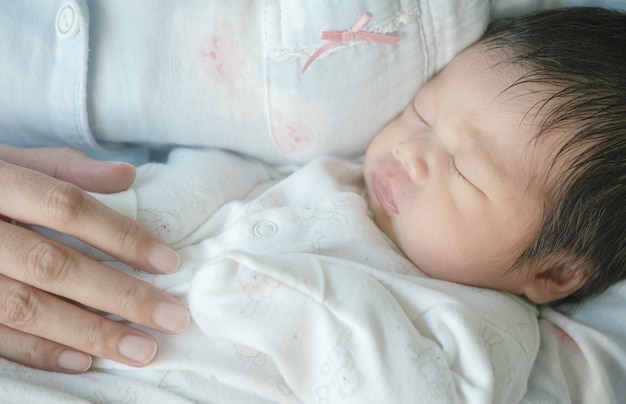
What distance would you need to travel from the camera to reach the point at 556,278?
1.26 metres

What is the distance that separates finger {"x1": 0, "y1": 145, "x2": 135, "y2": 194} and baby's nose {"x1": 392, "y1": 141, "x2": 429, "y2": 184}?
22.3 inches

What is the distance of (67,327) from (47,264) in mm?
115

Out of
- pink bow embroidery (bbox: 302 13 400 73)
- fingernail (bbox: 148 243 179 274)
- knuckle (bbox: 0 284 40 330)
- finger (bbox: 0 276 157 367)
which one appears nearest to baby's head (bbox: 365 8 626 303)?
pink bow embroidery (bbox: 302 13 400 73)

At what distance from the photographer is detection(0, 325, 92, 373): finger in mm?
1058

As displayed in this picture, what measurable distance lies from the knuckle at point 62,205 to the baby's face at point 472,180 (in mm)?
620

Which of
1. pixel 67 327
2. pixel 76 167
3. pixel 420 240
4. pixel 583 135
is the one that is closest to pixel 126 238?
pixel 67 327

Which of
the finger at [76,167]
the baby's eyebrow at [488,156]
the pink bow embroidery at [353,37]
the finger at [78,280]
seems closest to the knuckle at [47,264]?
the finger at [78,280]

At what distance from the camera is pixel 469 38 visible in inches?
51.7

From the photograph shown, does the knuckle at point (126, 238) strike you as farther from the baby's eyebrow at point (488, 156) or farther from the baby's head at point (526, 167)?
the baby's eyebrow at point (488, 156)

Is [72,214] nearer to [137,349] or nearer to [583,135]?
[137,349]

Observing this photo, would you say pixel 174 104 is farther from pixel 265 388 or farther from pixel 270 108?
pixel 265 388

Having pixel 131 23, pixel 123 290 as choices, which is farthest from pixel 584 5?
pixel 123 290

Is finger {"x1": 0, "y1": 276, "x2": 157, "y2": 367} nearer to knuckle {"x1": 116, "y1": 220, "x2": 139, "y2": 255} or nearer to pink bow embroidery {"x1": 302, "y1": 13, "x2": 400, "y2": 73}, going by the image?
knuckle {"x1": 116, "y1": 220, "x2": 139, "y2": 255}

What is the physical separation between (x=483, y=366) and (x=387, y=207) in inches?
15.9
